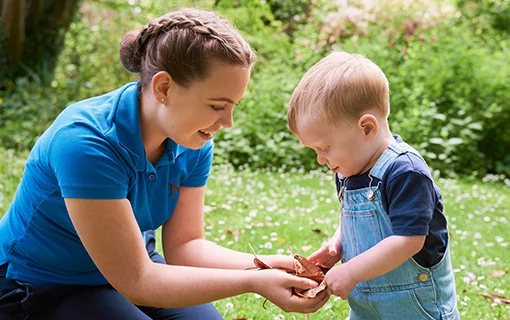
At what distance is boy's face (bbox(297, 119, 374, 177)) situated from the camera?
201 cm

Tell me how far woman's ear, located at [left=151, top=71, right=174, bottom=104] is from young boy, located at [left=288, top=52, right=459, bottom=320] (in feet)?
1.40

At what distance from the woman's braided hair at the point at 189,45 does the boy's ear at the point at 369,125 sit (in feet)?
1.40

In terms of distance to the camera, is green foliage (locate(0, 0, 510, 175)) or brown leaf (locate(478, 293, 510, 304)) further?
green foliage (locate(0, 0, 510, 175))

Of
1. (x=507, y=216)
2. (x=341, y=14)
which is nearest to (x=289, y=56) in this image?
(x=341, y=14)

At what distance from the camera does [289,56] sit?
8.40m

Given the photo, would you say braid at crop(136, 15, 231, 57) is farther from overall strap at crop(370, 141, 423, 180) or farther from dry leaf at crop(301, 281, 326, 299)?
dry leaf at crop(301, 281, 326, 299)

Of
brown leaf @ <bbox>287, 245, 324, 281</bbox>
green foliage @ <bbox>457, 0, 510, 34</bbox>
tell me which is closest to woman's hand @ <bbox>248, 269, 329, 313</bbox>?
brown leaf @ <bbox>287, 245, 324, 281</bbox>

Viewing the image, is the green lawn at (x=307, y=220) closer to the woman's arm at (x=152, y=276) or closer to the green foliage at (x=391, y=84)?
the green foliage at (x=391, y=84)

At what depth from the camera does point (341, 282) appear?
6.48ft

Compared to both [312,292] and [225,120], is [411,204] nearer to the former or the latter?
[312,292]

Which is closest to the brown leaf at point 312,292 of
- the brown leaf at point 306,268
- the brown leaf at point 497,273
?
the brown leaf at point 306,268

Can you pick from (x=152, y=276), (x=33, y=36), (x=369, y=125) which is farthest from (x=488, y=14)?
(x=152, y=276)

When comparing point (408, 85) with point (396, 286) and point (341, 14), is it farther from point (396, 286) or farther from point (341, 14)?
point (396, 286)

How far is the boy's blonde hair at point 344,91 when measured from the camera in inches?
77.9
